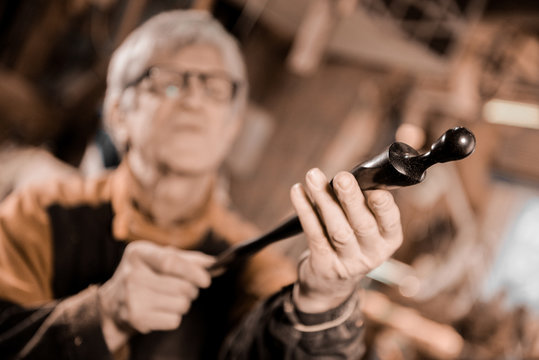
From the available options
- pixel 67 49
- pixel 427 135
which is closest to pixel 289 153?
pixel 427 135

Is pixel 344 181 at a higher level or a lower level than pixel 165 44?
higher

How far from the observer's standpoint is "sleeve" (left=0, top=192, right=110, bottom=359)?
828mm

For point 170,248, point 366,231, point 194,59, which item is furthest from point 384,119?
point 366,231

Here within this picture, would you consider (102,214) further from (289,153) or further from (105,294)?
(289,153)

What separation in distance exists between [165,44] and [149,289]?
811 mm

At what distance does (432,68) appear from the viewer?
402 cm

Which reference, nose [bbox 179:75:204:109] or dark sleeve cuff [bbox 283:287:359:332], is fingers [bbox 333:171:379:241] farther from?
nose [bbox 179:75:204:109]

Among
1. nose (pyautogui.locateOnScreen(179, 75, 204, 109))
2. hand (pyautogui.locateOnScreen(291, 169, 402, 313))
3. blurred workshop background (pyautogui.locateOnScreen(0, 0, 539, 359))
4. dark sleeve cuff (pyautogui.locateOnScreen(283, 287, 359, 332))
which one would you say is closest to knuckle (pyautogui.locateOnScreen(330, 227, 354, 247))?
hand (pyautogui.locateOnScreen(291, 169, 402, 313))

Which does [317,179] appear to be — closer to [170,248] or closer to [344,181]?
[344,181]

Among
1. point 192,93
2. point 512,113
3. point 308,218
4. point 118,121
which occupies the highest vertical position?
point 308,218

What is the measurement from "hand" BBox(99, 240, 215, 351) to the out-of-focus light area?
15.0 feet

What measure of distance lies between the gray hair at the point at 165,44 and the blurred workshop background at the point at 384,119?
4.61ft

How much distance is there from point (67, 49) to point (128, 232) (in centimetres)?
286

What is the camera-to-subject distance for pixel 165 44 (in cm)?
119
